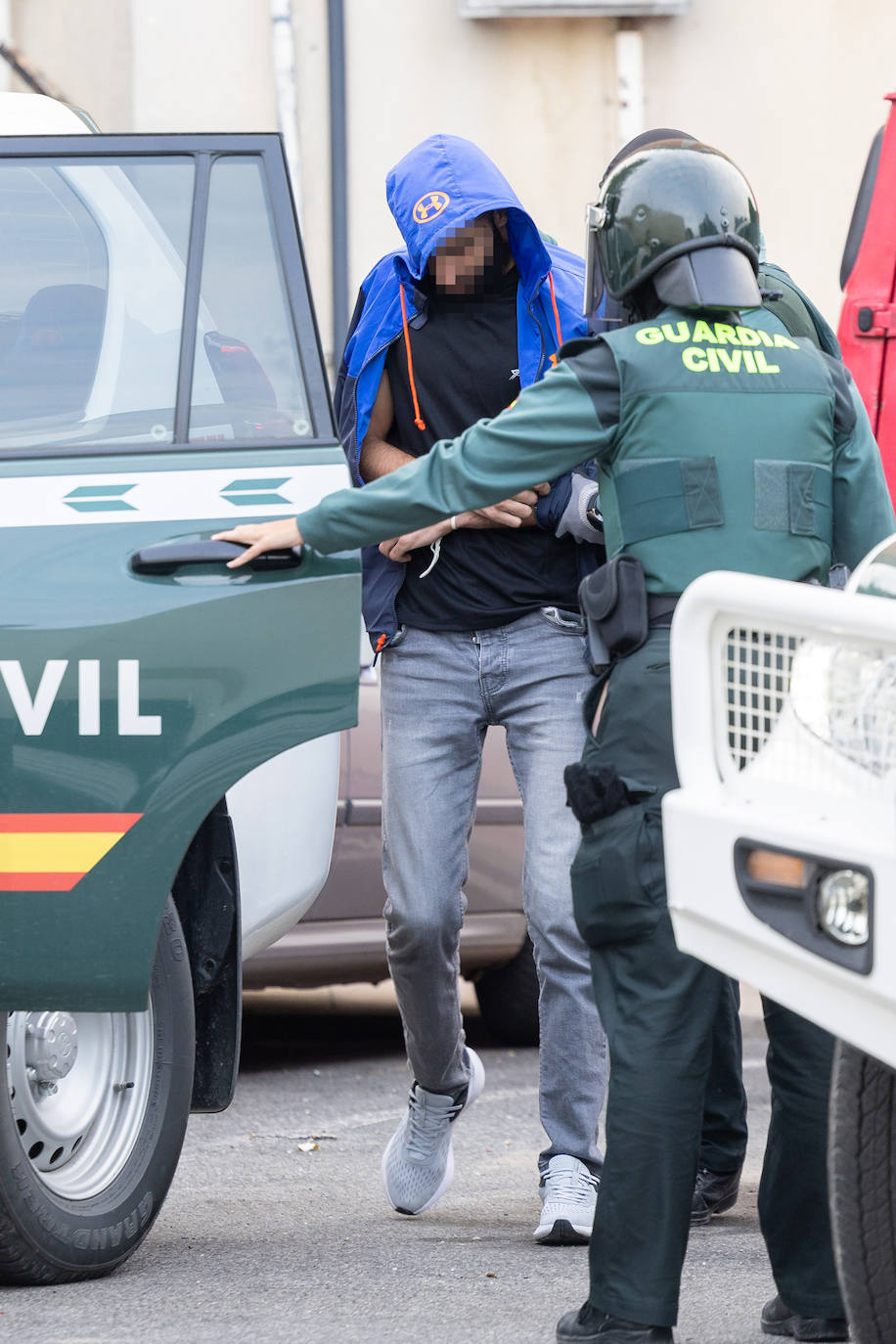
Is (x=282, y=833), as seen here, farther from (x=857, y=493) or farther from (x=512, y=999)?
(x=512, y=999)

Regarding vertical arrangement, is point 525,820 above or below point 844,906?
below

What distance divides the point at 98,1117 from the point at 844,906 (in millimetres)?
1683

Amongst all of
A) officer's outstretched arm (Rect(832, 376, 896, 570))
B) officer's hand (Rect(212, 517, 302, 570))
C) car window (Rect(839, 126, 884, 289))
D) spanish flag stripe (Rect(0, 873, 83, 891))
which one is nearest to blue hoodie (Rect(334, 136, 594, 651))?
officer's hand (Rect(212, 517, 302, 570))

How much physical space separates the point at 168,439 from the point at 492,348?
0.90m

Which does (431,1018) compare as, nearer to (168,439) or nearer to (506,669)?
(506,669)

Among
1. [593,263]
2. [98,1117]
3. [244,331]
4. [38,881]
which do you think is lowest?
[98,1117]

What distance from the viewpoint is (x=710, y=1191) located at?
13.3 ft

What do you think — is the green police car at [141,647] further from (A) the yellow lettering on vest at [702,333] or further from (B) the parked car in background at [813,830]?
(B) the parked car in background at [813,830]

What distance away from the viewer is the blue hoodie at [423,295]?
3.90 meters

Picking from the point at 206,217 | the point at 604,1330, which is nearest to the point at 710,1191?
the point at 604,1330

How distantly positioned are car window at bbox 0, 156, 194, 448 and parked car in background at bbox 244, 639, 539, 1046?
2.06 meters

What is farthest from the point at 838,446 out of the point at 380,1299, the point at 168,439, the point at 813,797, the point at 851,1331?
the point at 380,1299

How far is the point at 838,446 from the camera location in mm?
3131

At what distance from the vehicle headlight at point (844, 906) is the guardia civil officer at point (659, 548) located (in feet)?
1.60
